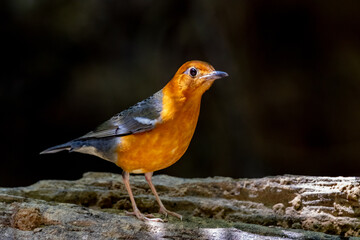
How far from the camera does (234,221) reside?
4.07 m

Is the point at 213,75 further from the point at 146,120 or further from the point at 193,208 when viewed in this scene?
the point at 193,208

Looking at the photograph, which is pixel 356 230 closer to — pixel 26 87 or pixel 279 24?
pixel 279 24

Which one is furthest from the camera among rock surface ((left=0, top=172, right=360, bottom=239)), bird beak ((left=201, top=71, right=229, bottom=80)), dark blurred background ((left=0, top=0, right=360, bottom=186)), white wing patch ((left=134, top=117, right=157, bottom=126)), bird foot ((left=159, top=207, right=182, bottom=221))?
dark blurred background ((left=0, top=0, right=360, bottom=186))

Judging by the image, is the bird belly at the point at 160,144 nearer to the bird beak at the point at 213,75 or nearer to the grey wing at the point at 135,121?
the grey wing at the point at 135,121

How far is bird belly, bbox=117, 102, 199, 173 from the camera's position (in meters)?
3.75

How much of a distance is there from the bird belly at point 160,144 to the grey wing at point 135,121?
0.06 m

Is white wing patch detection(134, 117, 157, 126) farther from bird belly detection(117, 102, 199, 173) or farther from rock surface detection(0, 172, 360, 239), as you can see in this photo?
rock surface detection(0, 172, 360, 239)

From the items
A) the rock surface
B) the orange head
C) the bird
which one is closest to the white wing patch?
the bird

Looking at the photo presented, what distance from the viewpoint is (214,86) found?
24.6ft

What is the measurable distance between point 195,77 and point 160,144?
580 millimetres

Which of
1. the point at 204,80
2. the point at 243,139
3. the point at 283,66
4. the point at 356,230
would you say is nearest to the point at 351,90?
the point at 283,66

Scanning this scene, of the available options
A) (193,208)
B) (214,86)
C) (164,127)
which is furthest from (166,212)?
(214,86)

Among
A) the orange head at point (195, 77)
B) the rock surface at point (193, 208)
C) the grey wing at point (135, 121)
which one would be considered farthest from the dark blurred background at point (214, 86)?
the orange head at point (195, 77)

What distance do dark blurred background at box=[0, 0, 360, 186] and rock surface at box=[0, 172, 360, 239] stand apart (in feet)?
8.15
